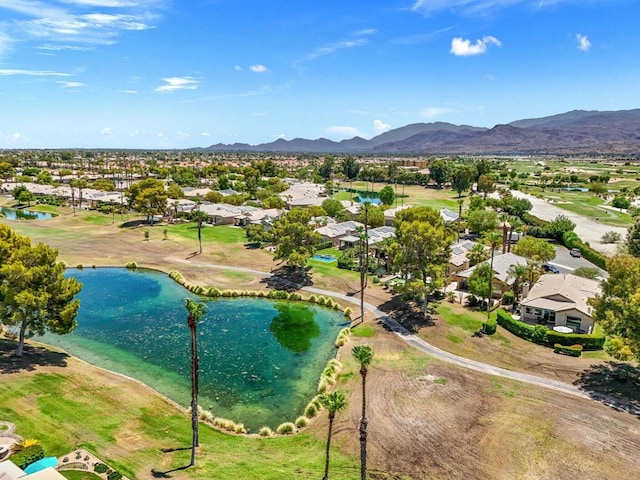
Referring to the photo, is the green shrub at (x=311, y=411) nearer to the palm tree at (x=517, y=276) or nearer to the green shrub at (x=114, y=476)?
the green shrub at (x=114, y=476)

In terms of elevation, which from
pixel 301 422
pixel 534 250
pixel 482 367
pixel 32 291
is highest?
pixel 32 291

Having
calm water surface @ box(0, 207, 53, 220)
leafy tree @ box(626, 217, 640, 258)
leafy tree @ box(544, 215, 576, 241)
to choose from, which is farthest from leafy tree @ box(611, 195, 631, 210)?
calm water surface @ box(0, 207, 53, 220)

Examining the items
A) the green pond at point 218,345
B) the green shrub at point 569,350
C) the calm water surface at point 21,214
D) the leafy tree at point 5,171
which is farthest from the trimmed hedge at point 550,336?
the leafy tree at point 5,171

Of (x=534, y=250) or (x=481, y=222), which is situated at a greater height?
(x=481, y=222)

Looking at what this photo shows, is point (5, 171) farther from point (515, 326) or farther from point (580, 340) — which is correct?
point (580, 340)

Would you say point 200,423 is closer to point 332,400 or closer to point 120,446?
point 120,446

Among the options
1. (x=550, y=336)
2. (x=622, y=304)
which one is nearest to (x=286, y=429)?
(x=550, y=336)
